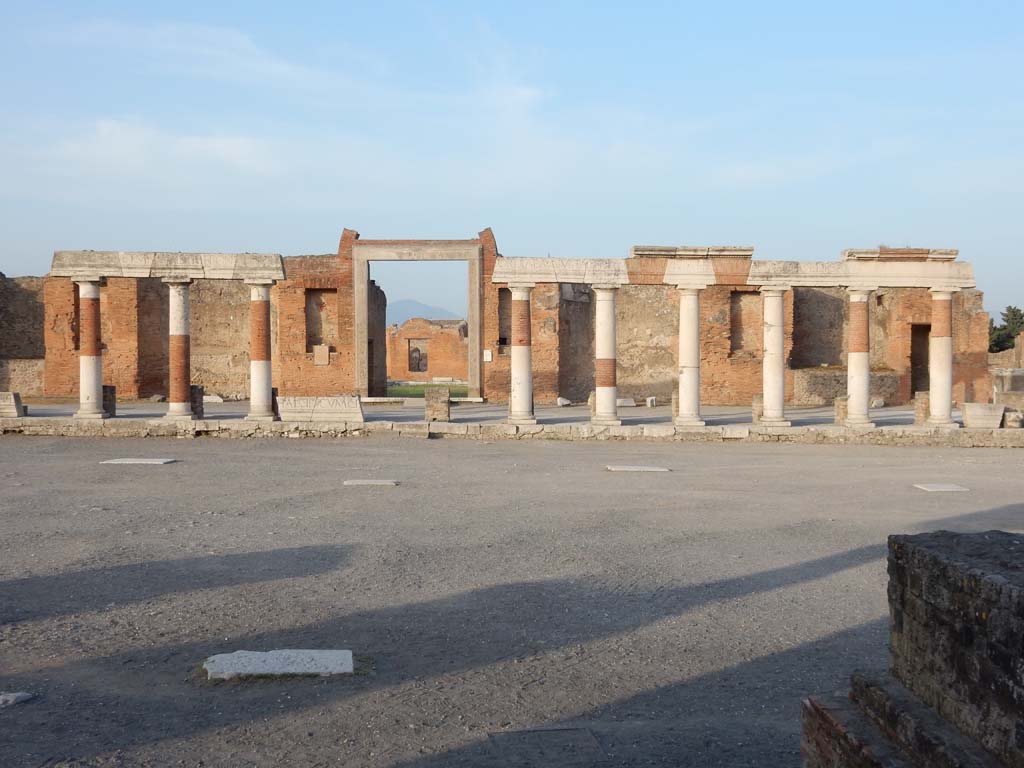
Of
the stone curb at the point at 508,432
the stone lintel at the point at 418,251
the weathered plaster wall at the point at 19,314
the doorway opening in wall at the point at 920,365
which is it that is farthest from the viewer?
the weathered plaster wall at the point at 19,314

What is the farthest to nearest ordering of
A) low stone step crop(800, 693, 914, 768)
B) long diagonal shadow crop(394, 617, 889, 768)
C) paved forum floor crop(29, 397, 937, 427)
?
paved forum floor crop(29, 397, 937, 427), long diagonal shadow crop(394, 617, 889, 768), low stone step crop(800, 693, 914, 768)

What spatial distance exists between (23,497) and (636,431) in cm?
1167

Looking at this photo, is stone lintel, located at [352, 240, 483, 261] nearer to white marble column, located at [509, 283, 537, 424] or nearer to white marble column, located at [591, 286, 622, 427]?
white marble column, located at [509, 283, 537, 424]

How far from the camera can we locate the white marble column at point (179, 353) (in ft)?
61.4

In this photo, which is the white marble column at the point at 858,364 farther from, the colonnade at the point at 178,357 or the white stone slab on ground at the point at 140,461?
the white stone slab on ground at the point at 140,461

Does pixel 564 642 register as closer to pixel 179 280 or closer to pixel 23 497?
pixel 23 497

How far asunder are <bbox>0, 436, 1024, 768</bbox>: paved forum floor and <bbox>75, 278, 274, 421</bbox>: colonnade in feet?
18.9

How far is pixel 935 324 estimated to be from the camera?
19156 millimetres

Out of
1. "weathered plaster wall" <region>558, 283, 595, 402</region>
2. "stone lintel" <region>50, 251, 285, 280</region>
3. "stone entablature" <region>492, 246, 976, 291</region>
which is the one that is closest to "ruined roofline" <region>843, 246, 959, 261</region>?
"stone entablature" <region>492, 246, 976, 291</region>

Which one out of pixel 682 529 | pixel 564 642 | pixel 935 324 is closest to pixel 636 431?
pixel 935 324

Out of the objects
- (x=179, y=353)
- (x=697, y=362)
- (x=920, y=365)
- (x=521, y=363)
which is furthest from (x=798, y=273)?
(x=179, y=353)

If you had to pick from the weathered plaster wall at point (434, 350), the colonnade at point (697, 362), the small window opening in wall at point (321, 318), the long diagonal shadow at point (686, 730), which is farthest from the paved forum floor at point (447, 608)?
the weathered plaster wall at point (434, 350)

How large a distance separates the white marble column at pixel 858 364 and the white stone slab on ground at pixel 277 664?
51.7 ft

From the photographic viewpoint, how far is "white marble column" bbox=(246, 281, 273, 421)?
1888cm
